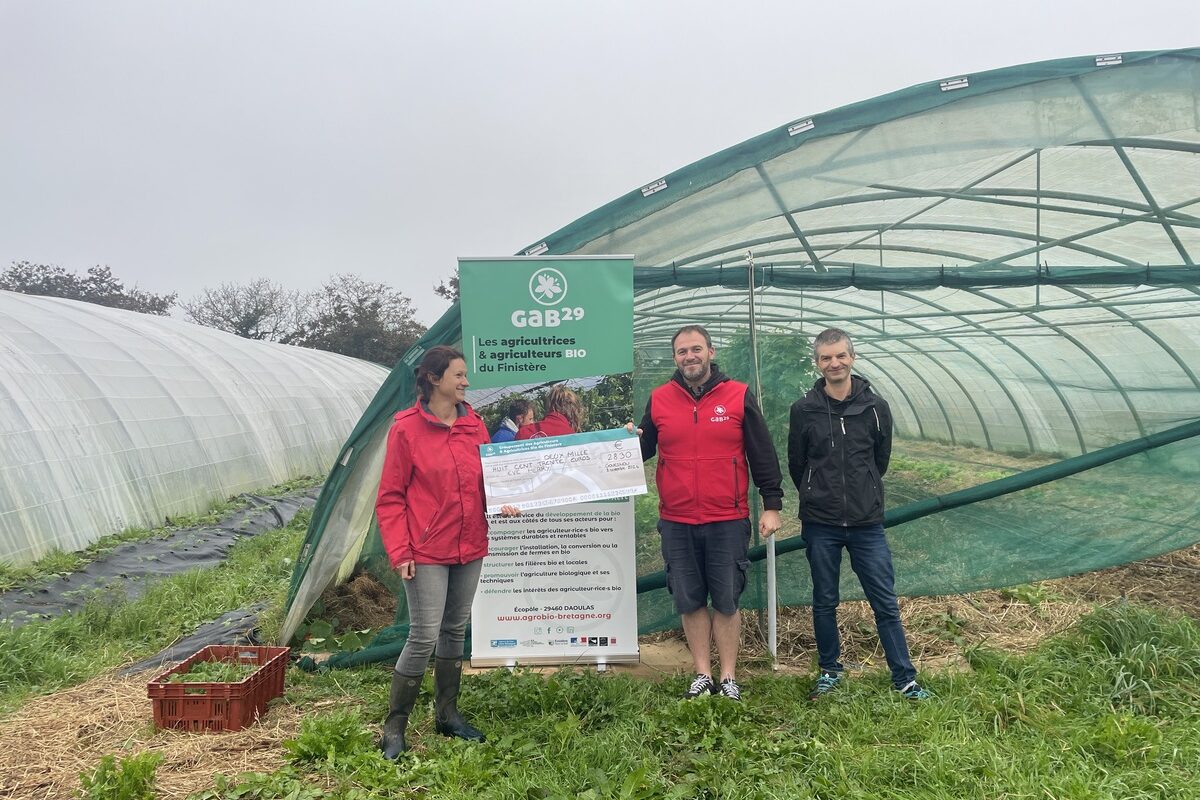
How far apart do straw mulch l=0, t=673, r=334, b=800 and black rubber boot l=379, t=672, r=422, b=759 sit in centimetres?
48

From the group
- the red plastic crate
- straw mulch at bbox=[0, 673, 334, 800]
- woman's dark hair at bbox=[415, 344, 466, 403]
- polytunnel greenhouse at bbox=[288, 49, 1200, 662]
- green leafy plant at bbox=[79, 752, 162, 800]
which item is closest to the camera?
green leafy plant at bbox=[79, 752, 162, 800]

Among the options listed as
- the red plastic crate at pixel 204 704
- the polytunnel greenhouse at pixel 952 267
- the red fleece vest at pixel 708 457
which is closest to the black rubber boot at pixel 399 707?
the red plastic crate at pixel 204 704

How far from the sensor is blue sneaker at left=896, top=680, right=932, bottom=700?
3605 millimetres

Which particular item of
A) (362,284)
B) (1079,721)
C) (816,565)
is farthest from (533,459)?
(362,284)

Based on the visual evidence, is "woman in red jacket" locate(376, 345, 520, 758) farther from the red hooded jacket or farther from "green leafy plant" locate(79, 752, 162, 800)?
"green leafy plant" locate(79, 752, 162, 800)

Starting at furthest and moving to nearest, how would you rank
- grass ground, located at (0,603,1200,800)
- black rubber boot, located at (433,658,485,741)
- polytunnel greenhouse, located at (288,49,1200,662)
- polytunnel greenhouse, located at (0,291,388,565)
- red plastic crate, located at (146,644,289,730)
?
1. polytunnel greenhouse, located at (0,291,388,565)
2. polytunnel greenhouse, located at (288,49,1200,662)
3. red plastic crate, located at (146,644,289,730)
4. black rubber boot, located at (433,658,485,741)
5. grass ground, located at (0,603,1200,800)

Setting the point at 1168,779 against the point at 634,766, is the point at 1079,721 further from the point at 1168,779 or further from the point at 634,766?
the point at 634,766

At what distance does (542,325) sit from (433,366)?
0.94m

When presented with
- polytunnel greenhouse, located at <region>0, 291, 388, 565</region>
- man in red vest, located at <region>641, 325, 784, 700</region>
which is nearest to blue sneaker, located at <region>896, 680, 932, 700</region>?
man in red vest, located at <region>641, 325, 784, 700</region>

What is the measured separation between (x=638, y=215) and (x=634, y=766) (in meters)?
2.82

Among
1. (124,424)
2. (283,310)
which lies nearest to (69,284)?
(283,310)

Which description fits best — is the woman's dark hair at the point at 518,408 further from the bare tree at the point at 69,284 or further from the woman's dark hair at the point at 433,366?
the bare tree at the point at 69,284

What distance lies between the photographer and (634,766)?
312 centimetres

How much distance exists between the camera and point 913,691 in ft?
12.0
